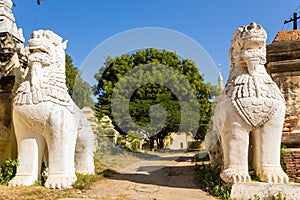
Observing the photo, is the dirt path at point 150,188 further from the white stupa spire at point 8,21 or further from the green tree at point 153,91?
the green tree at point 153,91

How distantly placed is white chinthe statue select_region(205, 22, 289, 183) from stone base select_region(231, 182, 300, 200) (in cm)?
17

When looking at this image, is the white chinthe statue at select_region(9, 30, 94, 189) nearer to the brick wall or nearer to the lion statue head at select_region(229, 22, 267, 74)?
the lion statue head at select_region(229, 22, 267, 74)

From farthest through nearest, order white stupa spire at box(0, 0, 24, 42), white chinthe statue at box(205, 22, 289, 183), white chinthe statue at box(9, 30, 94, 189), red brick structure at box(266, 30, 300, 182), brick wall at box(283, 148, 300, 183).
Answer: white stupa spire at box(0, 0, 24, 42) < red brick structure at box(266, 30, 300, 182) < brick wall at box(283, 148, 300, 183) < white chinthe statue at box(9, 30, 94, 189) < white chinthe statue at box(205, 22, 289, 183)

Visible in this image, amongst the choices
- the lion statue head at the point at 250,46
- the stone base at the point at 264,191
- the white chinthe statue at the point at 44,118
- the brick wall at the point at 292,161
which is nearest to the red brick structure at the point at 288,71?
the brick wall at the point at 292,161

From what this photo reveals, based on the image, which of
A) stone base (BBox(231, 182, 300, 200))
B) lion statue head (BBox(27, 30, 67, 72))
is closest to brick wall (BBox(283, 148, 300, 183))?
stone base (BBox(231, 182, 300, 200))

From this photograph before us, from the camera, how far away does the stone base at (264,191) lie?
12.9ft

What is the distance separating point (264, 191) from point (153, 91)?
14765 mm

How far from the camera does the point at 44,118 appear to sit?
15.6 feet

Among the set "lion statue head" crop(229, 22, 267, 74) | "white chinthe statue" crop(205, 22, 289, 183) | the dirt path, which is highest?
"lion statue head" crop(229, 22, 267, 74)

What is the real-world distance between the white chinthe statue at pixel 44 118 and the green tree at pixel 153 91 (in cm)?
1186

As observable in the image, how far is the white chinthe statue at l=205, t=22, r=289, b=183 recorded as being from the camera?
4.38 m

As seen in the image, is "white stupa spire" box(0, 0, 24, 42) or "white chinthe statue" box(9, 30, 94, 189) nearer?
"white chinthe statue" box(9, 30, 94, 189)

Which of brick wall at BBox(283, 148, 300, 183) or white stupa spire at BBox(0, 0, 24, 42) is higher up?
white stupa spire at BBox(0, 0, 24, 42)

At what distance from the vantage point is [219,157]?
5.58 metres
